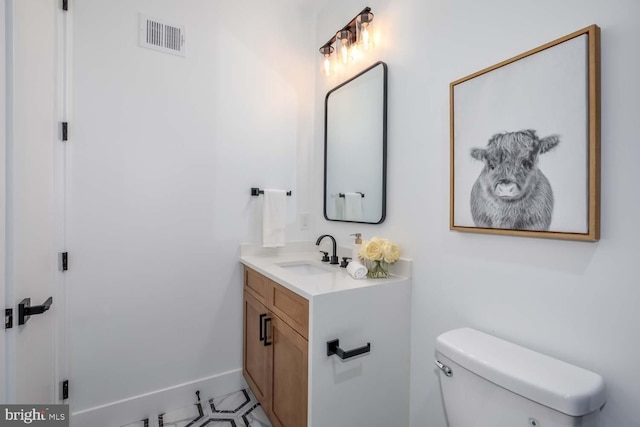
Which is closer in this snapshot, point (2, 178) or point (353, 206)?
point (2, 178)

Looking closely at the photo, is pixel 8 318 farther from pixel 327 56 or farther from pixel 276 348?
pixel 327 56

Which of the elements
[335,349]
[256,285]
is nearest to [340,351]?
[335,349]

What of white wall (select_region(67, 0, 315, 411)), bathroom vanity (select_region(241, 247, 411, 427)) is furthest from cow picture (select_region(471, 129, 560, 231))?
white wall (select_region(67, 0, 315, 411))

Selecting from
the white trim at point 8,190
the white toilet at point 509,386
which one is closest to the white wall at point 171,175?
the white trim at point 8,190

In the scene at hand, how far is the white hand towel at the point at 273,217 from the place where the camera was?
1954mm

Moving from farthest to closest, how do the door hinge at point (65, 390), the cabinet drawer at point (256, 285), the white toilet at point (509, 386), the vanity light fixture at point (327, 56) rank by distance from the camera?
the vanity light fixture at point (327, 56)
the cabinet drawer at point (256, 285)
the door hinge at point (65, 390)
the white toilet at point (509, 386)

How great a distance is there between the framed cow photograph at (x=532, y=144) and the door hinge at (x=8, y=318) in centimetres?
155

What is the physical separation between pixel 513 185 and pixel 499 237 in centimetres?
20

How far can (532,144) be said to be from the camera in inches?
38.2

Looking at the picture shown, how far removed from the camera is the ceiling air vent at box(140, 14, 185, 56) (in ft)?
5.47

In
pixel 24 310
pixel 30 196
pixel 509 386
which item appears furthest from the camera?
pixel 30 196

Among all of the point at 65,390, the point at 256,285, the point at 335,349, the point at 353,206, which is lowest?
the point at 65,390

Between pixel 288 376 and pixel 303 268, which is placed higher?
pixel 303 268

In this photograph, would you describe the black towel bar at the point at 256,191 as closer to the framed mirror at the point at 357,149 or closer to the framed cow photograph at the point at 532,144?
the framed mirror at the point at 357,149
